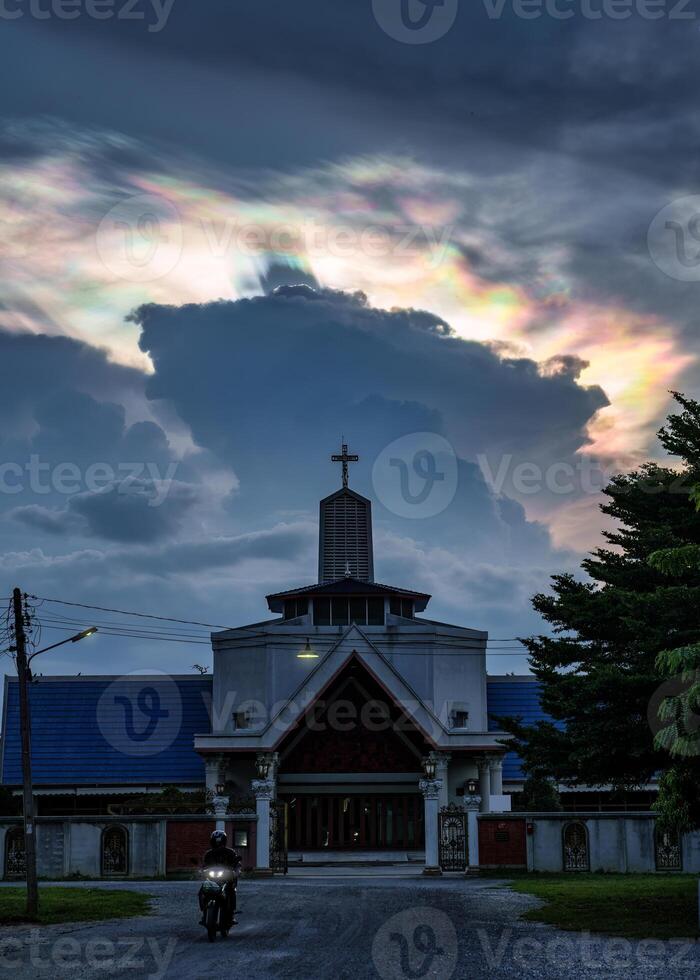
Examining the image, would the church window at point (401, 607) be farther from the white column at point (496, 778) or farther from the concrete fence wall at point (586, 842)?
the concrete fence wall at point (586, 842)

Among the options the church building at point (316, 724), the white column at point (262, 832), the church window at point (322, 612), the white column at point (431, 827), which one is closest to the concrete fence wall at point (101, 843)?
the white column at point (262, 832)

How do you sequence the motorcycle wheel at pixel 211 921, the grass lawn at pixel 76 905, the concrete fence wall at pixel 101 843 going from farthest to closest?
the concrete fence wall at pixel 101 843 < the grass lawn at pixel 76 905 < the motorcycle wheel at pixel 211 921

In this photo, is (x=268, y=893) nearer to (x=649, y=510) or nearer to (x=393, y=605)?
(x=649, y=510)

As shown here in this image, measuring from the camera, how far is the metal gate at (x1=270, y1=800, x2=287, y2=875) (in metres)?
37.2

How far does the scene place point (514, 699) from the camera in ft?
168

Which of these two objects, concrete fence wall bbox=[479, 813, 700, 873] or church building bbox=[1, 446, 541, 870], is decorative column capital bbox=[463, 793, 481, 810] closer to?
concrete fence wall bbox=[479, 813, 700, 873]

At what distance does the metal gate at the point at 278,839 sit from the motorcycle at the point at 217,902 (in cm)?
1856

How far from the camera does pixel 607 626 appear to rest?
29.0 meters

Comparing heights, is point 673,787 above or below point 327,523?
below

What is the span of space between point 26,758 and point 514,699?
30871 mm

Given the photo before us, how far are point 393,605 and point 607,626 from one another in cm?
2334

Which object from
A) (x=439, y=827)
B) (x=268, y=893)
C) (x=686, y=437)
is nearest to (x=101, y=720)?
(x=439, y=827)

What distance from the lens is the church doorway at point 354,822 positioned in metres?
45.2

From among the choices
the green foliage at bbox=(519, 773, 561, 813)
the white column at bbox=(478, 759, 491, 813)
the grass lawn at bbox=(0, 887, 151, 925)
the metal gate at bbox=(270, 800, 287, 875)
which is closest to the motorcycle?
the grass lawn at bbox=(0, 887, 151, 925)
